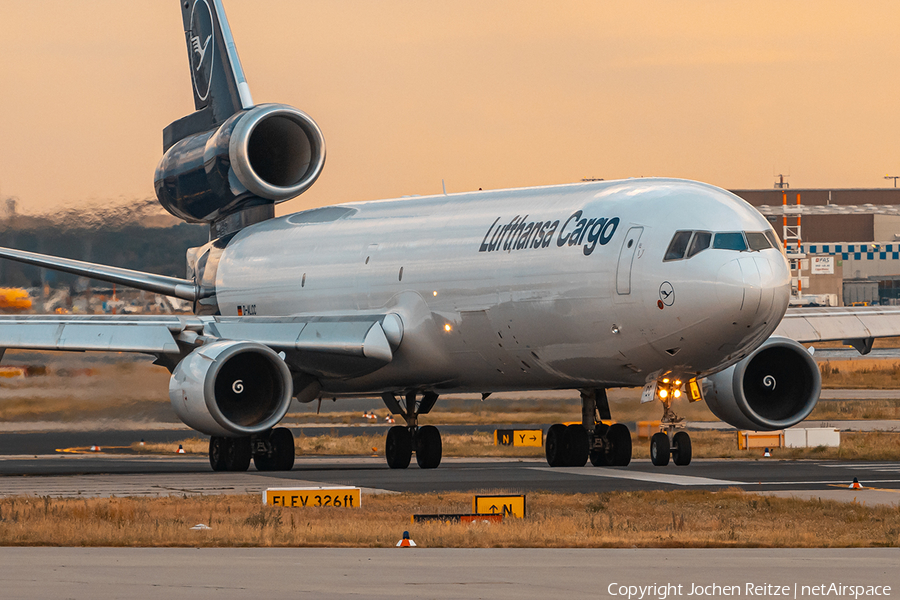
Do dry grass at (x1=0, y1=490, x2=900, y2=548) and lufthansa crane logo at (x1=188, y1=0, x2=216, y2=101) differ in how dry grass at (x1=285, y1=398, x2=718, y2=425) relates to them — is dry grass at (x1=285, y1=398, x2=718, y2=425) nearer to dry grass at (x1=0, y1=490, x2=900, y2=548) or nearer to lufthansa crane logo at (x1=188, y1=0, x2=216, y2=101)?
lufthansa crane logo at (x1=188, y1=0, x2=216, y2=101)

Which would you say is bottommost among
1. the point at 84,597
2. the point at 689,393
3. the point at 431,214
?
the point at 84,597

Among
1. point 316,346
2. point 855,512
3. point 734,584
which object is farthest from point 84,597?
point 316,346

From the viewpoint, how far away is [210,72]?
116ft

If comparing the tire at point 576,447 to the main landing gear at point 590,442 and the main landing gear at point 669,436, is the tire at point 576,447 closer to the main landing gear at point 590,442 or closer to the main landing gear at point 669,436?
the main landing gear at point 590,442

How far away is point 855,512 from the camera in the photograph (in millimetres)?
17250

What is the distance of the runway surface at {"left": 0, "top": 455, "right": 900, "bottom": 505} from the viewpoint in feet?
69.2

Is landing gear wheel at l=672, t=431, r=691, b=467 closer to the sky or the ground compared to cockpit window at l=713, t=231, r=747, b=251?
closer to the ground

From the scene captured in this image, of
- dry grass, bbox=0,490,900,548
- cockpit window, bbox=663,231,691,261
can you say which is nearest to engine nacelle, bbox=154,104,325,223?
cockpit window, bbox=663,231,691,261

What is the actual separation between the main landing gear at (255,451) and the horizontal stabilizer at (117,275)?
6.10m

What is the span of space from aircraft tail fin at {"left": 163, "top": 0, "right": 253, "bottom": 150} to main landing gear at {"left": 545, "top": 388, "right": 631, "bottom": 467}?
1187 cm

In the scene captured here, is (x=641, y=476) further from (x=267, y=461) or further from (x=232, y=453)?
(x=232, y=453)

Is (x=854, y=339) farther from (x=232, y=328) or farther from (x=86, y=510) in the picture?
(x=86, y=510)

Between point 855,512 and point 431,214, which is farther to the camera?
point 431,214

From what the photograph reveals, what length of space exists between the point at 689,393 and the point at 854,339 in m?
5.65
